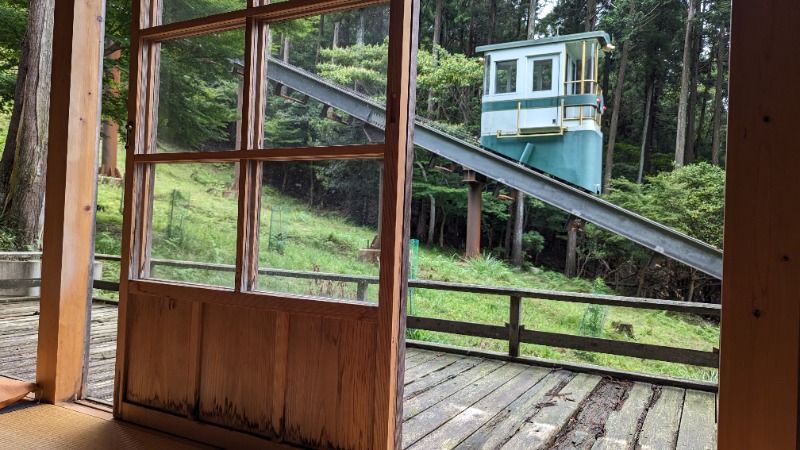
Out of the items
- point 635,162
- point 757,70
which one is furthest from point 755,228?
point 635,162

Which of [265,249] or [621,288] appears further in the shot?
[621,288]

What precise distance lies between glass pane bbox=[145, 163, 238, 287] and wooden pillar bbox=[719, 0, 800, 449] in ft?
4.65

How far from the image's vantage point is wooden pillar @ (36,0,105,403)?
2115mm

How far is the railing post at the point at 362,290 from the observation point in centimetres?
152

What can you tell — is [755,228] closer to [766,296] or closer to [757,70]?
[766,296]

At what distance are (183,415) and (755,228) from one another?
1797 millimetres

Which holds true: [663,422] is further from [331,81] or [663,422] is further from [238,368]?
[331,81]

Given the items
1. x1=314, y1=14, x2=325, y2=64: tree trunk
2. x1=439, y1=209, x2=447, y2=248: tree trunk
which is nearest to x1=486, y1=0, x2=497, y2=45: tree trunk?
x1=439, y1=209, x2=447, y2=248: tree trunk

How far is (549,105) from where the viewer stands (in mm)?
9273

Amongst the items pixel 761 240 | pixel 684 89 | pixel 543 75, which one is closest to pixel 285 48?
pixel 761 240

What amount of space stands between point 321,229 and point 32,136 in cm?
631

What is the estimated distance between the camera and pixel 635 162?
13.0m

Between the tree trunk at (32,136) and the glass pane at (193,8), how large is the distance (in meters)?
5.37

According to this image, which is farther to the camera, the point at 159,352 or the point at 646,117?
the point at 646,117
